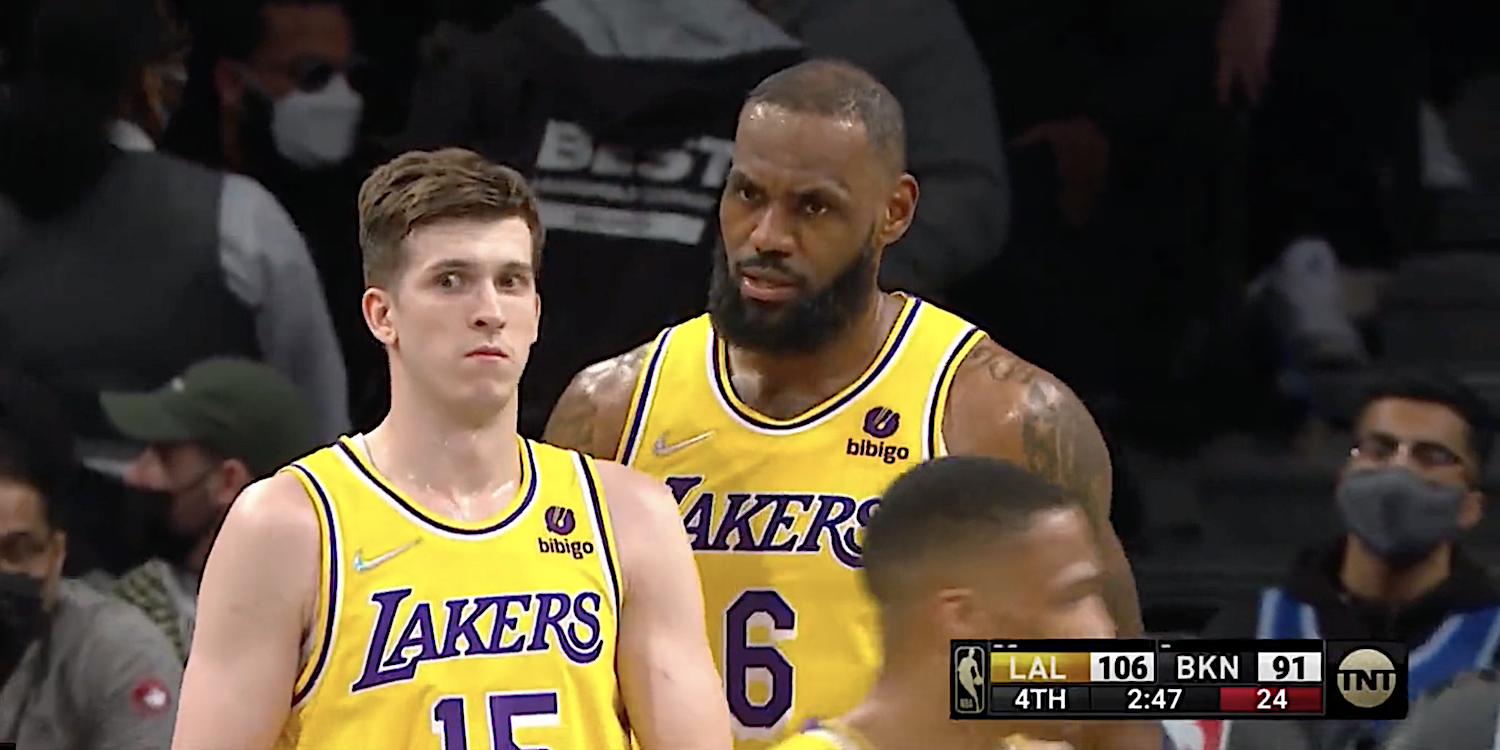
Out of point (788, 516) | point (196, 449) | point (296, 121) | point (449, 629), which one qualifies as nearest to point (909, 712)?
point (449, 629)

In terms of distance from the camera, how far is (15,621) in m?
3.54

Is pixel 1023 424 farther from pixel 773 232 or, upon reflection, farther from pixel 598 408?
pixel 598 408

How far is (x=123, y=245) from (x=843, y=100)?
1496 millimetres

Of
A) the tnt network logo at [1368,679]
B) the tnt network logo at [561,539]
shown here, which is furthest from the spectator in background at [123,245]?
the tnt network logo at [1368,679]

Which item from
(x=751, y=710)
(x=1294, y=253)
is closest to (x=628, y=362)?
(x=751, y=710)

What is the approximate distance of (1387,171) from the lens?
3.60 meters

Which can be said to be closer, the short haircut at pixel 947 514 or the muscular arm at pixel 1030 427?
the short haircut at pixel 947 514

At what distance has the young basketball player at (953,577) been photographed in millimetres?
2236

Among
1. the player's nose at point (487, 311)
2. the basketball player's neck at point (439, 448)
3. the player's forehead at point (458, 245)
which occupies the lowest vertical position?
the basketball player's neck at point (439, 448)

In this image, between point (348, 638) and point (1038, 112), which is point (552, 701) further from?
point (1038, 112)

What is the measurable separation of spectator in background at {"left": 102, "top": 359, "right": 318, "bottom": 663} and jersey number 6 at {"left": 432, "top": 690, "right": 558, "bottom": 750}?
1.55m

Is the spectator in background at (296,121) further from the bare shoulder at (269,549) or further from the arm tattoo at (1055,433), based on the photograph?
the bare shoulder at (269,549)

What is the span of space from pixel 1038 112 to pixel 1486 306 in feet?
2.66

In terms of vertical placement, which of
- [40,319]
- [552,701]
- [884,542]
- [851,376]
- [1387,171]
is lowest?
[552,701]
